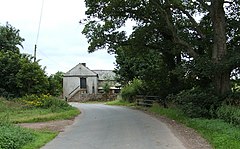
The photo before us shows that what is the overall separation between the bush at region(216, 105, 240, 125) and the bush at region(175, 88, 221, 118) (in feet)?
4.21

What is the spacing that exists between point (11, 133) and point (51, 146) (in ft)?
4.53

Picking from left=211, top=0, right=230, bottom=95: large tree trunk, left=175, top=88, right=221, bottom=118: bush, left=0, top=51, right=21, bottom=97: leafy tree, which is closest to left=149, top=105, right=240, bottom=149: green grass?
left=175, top=88, right=221, bottom=118: bush

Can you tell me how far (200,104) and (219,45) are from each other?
11.9 feet

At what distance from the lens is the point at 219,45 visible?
19500 mm

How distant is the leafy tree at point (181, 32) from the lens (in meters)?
19.3

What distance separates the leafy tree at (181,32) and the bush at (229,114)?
9.37 feet

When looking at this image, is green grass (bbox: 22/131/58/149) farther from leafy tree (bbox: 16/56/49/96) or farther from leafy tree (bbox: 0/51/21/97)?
leafy tree (bbox: 0/51/21/97)

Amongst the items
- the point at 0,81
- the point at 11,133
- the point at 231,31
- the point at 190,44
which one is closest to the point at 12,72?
the point at 0,81

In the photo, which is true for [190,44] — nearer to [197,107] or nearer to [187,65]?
[187,65]

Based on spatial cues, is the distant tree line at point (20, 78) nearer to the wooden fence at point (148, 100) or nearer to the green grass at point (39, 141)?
the wooden fence at point (148, 100)

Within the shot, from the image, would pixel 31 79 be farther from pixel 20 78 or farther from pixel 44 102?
pixel 44 102

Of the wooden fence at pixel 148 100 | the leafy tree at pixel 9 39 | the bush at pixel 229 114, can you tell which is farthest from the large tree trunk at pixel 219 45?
the leafy tree at pixel 9 39

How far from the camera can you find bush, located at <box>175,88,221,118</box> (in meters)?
17.7

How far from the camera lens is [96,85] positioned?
76188 mm
